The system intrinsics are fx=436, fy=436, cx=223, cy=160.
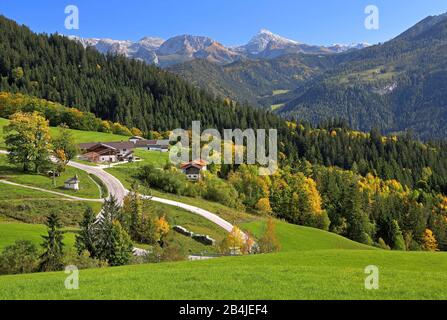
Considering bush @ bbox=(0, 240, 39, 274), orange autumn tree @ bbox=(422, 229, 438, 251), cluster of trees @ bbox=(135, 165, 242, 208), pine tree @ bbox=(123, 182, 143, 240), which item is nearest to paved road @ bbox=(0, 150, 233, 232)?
cluster of trees @ bbox=(135, 165, 242, 208)

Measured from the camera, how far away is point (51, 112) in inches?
6629

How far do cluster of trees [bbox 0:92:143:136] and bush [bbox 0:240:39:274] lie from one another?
127322 mm

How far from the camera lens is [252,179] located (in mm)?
126000

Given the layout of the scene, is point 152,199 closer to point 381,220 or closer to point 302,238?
point 302,238

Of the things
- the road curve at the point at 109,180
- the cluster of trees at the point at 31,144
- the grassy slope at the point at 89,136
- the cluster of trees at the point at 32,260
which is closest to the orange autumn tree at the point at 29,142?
the cluster of trees at the point at 31,144

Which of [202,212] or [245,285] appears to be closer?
[245,285]

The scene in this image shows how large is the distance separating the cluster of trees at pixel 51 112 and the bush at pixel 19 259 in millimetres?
127322

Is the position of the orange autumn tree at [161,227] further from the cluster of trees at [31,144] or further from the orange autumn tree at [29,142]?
the orange autumn tree at [29,142]

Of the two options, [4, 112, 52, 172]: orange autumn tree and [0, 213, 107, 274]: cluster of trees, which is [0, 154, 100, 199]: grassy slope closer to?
[4, 112, 52, 172]: orange autumn tree

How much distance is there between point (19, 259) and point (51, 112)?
137594mm

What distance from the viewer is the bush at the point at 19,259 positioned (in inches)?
1626

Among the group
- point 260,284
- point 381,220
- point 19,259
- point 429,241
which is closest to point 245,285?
Result: point 260,284
